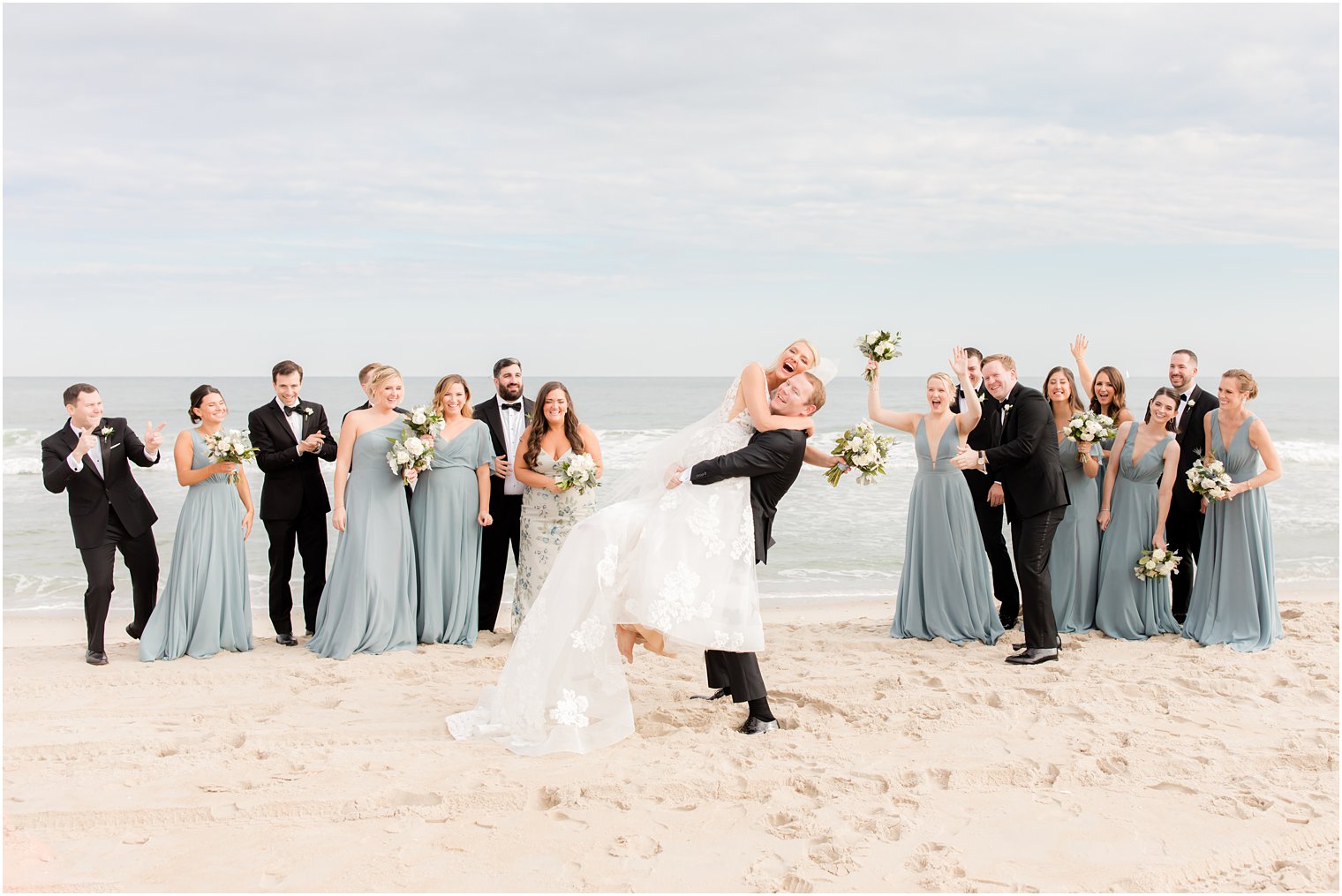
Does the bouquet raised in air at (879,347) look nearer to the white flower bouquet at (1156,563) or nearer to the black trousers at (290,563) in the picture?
the white flower bouquet at (1156,563)

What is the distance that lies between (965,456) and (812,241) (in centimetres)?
3599

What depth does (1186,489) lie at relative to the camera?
24.4 ft

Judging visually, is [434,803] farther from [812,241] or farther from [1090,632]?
[812,241]

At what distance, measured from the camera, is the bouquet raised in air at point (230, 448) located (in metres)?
6.55

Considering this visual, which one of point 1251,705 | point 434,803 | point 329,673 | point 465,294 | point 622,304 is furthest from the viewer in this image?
point 465,294

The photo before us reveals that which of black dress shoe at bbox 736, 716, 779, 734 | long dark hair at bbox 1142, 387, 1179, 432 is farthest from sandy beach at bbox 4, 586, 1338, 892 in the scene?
long dark hair at bbox 1142, 387, 1179, 432

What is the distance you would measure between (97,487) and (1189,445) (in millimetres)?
7934

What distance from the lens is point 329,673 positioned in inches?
246

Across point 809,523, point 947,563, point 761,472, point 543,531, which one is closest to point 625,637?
point 761,472

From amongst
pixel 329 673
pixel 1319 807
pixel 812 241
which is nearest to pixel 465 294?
pixel 812 241

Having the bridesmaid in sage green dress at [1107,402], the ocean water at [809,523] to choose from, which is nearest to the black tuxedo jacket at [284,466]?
the ocean water at [809,523]

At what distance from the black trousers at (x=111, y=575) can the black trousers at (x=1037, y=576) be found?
5972 millimetres

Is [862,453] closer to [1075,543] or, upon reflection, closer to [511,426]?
[1075,543]

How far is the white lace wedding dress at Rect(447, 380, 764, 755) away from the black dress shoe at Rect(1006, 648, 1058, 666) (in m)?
2.37
